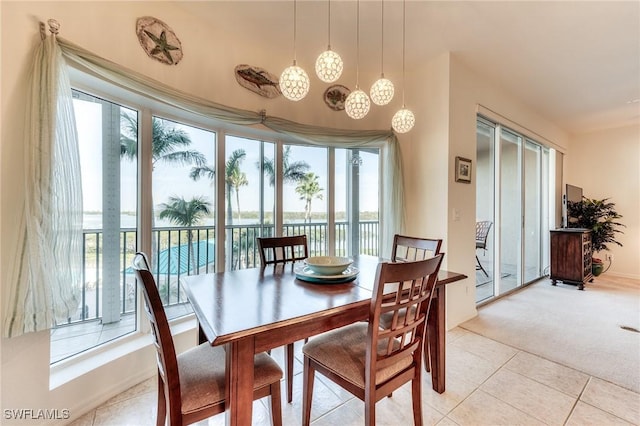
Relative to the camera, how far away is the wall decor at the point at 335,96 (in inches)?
114

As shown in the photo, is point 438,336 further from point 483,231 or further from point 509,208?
point 509,208

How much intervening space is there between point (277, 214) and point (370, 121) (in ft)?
4.97

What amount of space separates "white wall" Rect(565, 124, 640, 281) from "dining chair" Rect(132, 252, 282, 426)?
269 inches

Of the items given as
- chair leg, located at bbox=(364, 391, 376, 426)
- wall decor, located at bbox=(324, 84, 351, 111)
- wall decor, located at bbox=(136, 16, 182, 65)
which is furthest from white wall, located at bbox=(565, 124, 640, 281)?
wall decor, located at bbox=(136, 16, 182, 65)

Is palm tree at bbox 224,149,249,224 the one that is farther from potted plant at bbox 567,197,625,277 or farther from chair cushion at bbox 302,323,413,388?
potted plant at bbox 567,197,625,277

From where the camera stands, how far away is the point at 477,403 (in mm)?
1699

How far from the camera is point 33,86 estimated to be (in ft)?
4.49

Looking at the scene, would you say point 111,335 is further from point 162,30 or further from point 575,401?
point 575,401

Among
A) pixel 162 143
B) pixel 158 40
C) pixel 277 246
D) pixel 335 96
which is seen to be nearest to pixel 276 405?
pixel 277 246

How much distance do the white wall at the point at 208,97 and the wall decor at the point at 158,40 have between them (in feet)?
0.17

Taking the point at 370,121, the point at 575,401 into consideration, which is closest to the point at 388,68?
the point at 370,121

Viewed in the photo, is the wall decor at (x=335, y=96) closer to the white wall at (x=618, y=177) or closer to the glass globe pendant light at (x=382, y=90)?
the glass globe pendant light at (x=382, y=90)

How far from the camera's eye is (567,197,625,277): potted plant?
188 inches

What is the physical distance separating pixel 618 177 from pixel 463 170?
4449 mm
